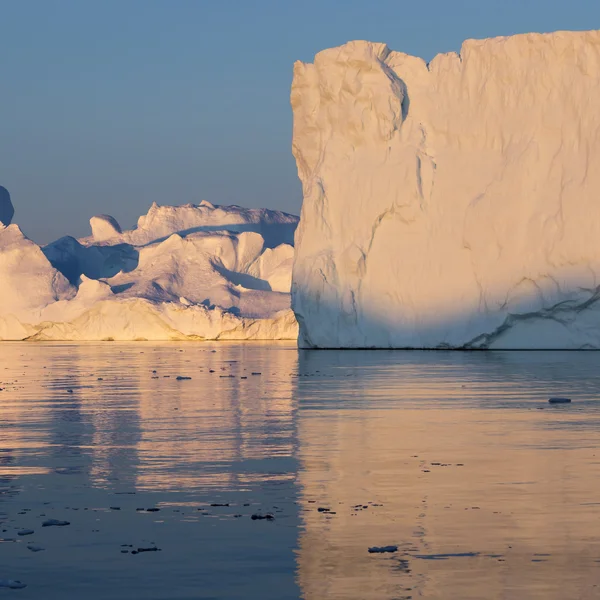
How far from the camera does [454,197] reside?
1467 inches

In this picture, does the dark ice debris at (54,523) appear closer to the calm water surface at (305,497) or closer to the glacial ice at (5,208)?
the calm water surface at (305,497)

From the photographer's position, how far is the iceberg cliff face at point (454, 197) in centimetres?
3450

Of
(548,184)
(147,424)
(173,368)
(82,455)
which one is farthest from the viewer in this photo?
(548,184)

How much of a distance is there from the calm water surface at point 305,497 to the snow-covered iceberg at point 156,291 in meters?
51.5

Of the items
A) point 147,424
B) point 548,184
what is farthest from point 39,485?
point 548,184

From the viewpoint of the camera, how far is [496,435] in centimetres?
1159

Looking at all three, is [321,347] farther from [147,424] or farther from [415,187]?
[147,424]

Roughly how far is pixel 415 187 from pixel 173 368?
12.3 meters

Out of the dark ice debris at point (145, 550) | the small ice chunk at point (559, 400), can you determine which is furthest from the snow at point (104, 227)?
the dark ice debris at point (145, 550)

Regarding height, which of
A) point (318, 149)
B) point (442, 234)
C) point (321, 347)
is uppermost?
point (318, 149)

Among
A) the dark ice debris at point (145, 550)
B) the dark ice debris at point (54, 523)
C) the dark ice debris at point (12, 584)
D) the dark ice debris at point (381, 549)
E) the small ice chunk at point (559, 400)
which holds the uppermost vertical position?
the dark ice debris at point (381, 549)

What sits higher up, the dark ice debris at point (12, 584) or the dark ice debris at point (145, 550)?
the dark ice debris at point (12, 584)

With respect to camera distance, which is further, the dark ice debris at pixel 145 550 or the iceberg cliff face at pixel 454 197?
the iceberg cliff face at pixel 454 197

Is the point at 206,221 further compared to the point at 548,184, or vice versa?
the point at 206,221
